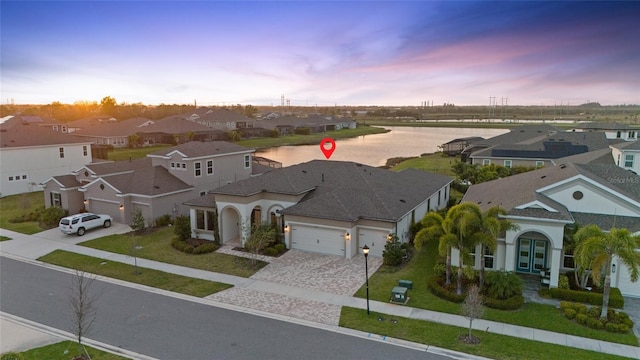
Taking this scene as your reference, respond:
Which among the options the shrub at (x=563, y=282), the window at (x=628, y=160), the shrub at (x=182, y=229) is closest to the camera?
the shrub at (x=563, y=282)

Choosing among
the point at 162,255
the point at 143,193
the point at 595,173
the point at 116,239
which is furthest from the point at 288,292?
the point at 595,173

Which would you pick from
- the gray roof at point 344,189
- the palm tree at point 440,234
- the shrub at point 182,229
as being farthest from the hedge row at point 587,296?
the shrub at point 182,229

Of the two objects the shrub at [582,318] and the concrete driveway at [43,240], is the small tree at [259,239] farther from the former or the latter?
the shrub at [582,318]

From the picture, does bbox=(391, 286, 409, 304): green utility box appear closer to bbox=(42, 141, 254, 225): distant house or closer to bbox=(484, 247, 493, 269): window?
bbox=(484, 247, 493, 269): window

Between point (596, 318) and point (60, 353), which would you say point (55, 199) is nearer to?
point (60, 353)

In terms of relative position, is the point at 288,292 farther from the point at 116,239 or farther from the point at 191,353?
the point at 116,239

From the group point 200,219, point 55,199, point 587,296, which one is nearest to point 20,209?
point 55,199

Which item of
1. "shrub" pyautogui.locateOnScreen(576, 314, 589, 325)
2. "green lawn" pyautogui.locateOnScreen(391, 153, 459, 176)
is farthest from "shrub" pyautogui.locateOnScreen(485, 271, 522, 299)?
"green lawn" pyautogui.locateOnScreen(391, 153, 459, 176)
